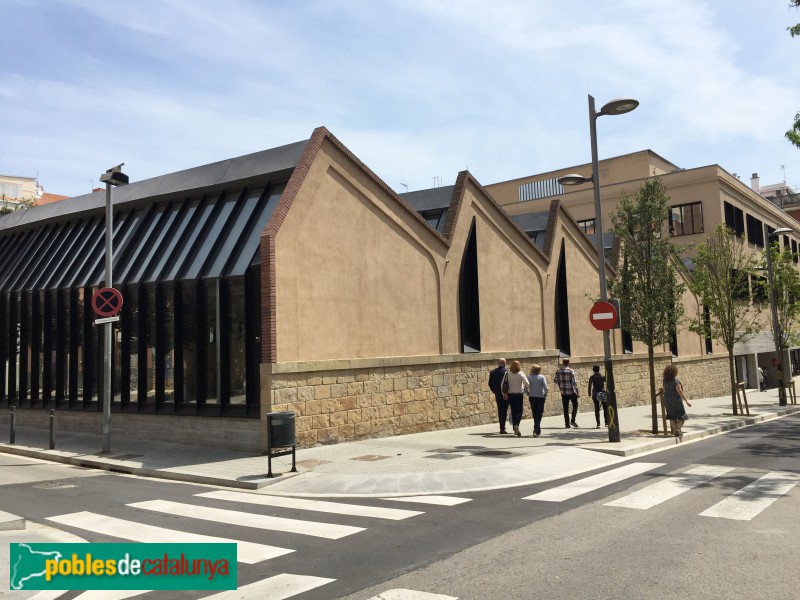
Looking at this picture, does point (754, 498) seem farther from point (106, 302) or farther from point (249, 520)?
point (106, 302)

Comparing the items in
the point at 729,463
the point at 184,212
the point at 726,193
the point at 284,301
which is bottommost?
the point at 729,463

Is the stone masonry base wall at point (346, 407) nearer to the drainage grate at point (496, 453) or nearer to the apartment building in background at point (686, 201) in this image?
the drainage grate at point (496, 453)

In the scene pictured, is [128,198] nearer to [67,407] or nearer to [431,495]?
[67,407]

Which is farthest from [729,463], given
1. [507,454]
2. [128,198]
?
[128,198]

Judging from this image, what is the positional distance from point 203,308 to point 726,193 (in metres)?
38.7

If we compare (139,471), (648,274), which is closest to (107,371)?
(139,471)

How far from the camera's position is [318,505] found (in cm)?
905

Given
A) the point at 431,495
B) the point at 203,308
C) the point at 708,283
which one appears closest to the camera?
the point at 431,495

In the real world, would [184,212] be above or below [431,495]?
above

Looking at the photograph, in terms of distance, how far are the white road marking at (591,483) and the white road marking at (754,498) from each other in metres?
1.81

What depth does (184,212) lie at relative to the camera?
17.5 meters

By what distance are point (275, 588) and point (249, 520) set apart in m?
2.82

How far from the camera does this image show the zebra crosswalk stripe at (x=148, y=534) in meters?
6.43

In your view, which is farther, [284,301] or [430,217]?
[430,217]
